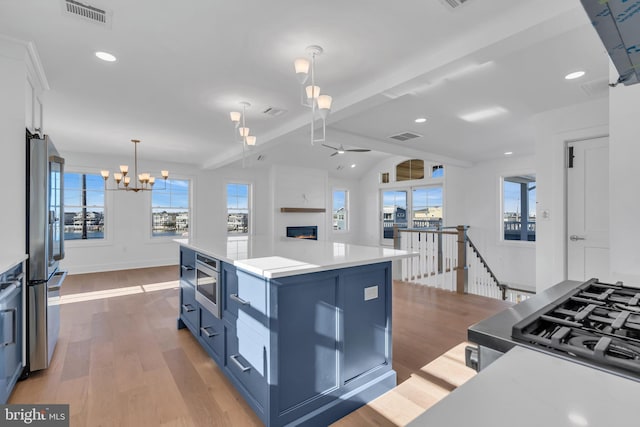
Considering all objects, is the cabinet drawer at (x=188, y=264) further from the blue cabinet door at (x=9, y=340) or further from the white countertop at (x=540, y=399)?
the white countertop at (x=540, y=399)

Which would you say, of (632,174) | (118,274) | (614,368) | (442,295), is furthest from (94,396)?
(118,274)

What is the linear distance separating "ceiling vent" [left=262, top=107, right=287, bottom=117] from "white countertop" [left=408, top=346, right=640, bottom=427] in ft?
12.5

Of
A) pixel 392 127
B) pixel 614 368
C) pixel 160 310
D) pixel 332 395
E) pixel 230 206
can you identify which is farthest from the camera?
pixel 230 206

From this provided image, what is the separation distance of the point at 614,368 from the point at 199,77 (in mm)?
3431

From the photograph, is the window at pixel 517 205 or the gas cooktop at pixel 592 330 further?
the window at pixel 517 205

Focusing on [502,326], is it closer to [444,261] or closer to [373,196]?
[444,261]

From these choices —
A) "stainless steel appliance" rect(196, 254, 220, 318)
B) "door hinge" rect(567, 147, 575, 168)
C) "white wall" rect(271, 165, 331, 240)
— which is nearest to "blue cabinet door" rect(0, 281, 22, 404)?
"stainless steel appliance" rect(196, 254, 220, 318)

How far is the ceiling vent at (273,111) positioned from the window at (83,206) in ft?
15.8

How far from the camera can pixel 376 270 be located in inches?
84.7

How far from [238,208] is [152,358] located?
586cm

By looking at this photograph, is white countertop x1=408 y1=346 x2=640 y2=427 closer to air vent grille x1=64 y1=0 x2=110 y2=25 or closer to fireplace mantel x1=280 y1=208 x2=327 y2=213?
air vent grille x1=64 y1=0 x2=110 y2=25

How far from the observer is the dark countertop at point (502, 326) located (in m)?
0.76

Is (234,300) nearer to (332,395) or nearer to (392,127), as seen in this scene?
(332,395)

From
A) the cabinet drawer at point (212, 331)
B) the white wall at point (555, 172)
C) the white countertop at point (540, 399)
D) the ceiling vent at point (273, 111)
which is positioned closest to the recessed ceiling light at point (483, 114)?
the white wall at point (555, 172)
